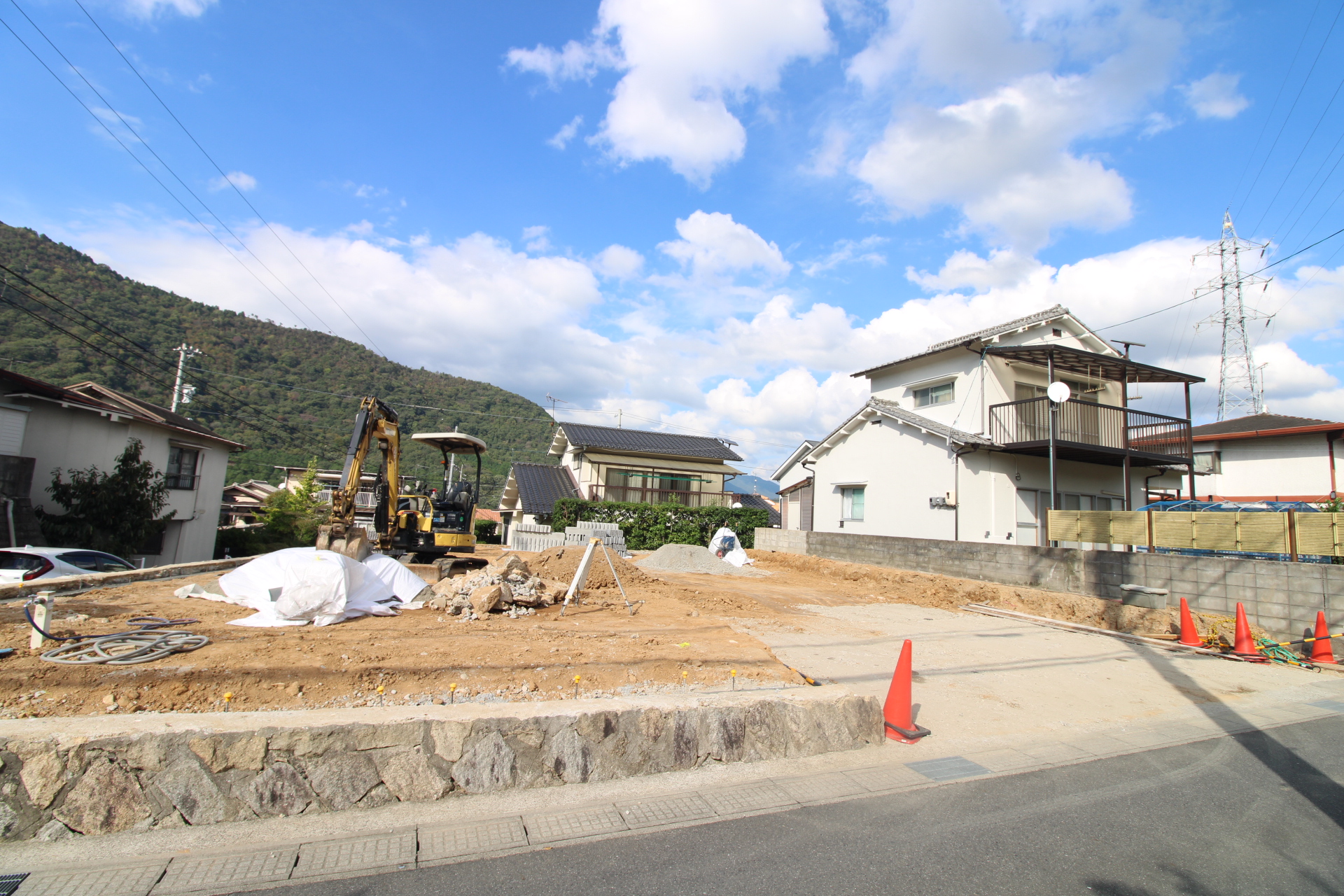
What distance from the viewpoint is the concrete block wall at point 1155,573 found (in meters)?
8.99

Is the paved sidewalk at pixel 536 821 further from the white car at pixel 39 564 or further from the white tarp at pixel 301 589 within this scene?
the white car at pixel 39 564

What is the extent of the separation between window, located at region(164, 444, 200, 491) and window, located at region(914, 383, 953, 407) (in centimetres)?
2328

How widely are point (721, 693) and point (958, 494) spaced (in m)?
13.7

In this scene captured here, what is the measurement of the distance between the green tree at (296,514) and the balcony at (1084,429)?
65.2ft

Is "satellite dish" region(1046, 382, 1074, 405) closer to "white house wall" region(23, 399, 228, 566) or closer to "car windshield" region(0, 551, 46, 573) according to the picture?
"car windshield" region(0, 551, 46, 573)

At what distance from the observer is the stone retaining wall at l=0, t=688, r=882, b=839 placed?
2.86 m

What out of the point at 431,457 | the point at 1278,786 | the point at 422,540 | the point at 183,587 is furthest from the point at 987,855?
the point at 431,457

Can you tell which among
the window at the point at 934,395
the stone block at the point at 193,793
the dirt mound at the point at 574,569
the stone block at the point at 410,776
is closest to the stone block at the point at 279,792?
the stone block at the point at 193,793

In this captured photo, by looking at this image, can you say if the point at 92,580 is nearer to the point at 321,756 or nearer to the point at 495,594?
the point at 495,594

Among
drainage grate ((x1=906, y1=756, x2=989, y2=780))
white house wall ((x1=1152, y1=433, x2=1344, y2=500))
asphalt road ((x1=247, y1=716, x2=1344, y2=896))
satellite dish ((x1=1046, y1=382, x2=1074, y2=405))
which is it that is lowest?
drainage grate ((x1=906, y1=756, x2=989, y2=780))

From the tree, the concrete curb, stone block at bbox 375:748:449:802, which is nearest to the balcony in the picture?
stone block at bbox 375:748:449:802

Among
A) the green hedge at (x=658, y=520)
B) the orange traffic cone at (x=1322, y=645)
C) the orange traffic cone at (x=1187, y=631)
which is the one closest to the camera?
the orange traffic cone at (x=1322, y=645)

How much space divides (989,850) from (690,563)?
1411 centimetres

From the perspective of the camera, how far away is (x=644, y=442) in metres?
30.4
